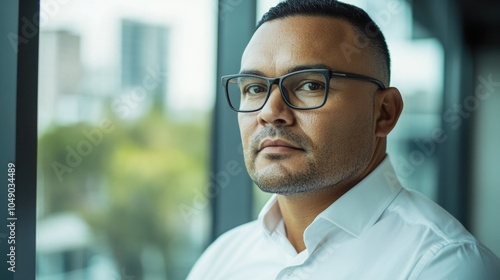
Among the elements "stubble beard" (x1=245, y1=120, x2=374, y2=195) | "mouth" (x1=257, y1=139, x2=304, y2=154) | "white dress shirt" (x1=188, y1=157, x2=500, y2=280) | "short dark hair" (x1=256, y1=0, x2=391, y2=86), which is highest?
"short dark hair" (x1=256, y1=0, x2=391, y2=86)

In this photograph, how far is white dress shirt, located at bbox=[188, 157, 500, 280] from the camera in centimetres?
105

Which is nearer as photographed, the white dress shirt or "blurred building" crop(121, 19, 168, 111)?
the white dress shirt

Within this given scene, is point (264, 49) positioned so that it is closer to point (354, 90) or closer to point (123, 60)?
point (354, 90)

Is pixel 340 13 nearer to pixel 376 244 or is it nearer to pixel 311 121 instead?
pixel 311 121

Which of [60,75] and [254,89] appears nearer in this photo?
[254,89]

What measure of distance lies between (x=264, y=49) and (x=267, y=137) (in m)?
0.22

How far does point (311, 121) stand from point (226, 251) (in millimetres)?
508

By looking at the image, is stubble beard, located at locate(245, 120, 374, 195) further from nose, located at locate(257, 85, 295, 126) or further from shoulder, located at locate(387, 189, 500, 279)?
shoulder, located at locate(387, 189, 500, 279)

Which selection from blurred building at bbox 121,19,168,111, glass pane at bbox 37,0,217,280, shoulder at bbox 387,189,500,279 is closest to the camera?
shoulder at bbox 387,189,500,279

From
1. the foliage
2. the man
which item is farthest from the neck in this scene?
the foliage

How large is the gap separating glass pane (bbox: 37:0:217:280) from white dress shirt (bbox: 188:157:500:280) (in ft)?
1.80

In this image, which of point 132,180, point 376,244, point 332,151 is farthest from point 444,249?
point 132,180

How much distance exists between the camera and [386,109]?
130cm

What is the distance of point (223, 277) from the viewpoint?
1.39 m
